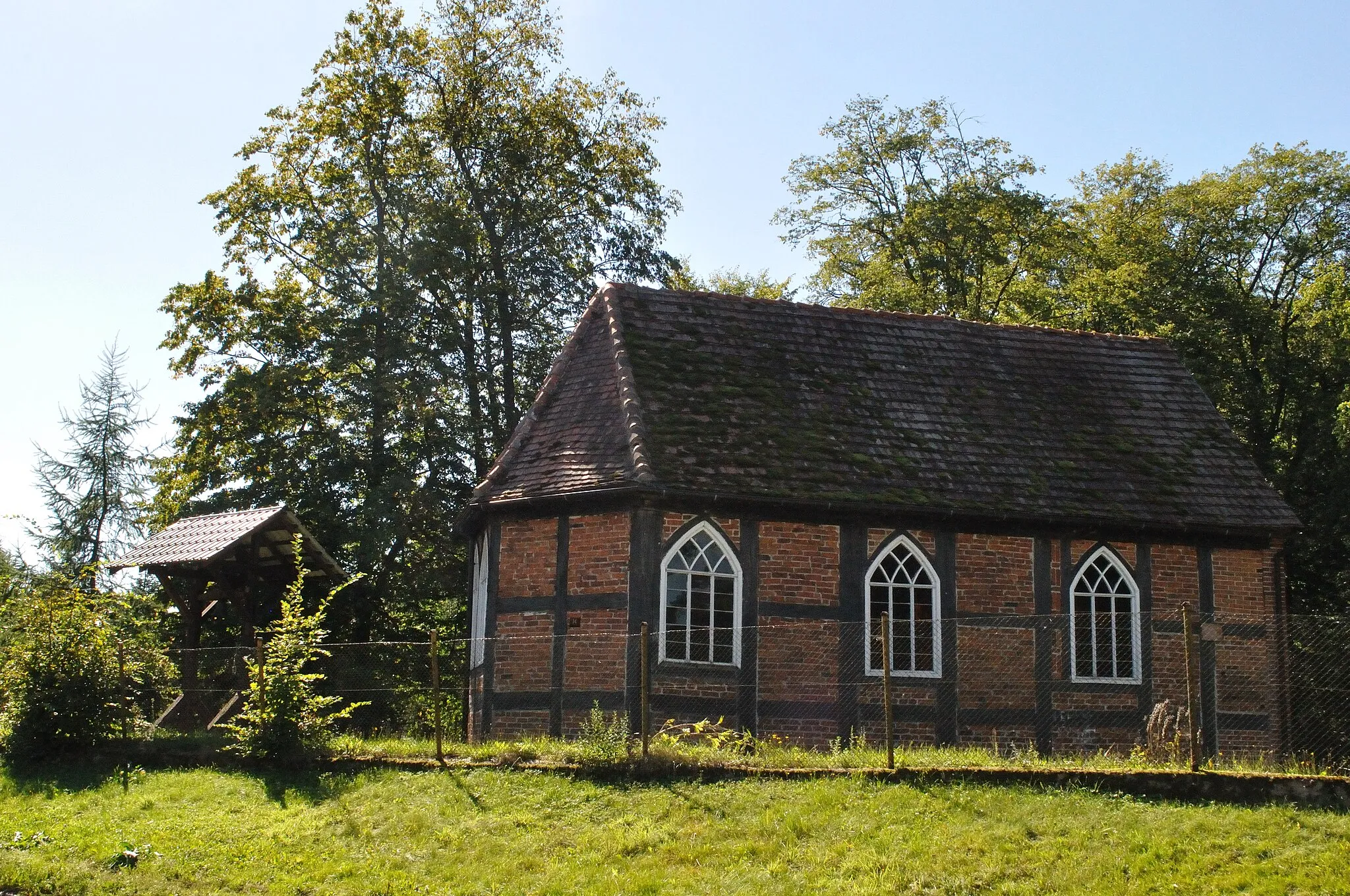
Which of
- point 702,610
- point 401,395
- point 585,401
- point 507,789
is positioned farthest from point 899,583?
point 401,395

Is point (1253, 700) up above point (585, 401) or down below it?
below

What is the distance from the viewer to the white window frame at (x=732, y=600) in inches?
708

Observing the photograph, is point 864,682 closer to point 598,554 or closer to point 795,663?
point 795,663

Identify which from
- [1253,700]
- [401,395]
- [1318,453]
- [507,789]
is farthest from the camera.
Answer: [1318,453]

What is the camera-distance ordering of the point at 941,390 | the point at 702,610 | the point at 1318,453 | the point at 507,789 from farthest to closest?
the point at 1318,453, the point at 941,390, the point at 702,610, the point at 507,789

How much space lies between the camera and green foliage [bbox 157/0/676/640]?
2752cm

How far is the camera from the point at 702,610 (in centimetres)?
1833

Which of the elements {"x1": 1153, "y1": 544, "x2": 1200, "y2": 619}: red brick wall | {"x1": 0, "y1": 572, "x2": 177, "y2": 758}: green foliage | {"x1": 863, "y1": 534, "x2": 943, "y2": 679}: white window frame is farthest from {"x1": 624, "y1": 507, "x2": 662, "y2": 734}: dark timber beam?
{"x1": 1153, "y1": 544, "x2": 1200, "y2": 619}: red brick wall

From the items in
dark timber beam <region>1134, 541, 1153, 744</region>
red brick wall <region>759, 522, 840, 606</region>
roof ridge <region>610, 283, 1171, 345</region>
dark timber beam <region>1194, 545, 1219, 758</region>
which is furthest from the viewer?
roof ridge <region>610, 283, 1171, 345</region>

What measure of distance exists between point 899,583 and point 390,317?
1380 centimetres

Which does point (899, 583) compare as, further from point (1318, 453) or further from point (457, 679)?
point (1318, 453)

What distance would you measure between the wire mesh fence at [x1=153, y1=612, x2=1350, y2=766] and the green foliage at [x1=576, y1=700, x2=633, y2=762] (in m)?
1.18

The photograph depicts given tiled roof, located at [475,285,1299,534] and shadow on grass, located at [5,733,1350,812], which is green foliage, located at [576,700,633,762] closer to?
shadow on grass, located at [5,733,1350,812]

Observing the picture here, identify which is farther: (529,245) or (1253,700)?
(529,245)
